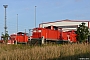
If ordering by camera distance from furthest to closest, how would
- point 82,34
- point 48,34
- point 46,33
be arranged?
point 82,34
point 48,34
point 46,33

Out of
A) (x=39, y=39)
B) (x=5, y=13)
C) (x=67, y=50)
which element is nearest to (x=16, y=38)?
(x=5, y=13)

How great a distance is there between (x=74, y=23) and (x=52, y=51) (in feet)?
186

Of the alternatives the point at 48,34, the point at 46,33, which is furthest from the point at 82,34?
the point at 46,33

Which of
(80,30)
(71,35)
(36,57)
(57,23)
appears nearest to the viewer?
(36,57)

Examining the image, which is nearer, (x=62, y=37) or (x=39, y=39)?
Result: (x=39, y=39)

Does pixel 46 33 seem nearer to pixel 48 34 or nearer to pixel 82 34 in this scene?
pixel 48 34

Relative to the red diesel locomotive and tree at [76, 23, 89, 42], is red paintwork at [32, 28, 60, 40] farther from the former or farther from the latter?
tree at [76, 23, 89, 42]

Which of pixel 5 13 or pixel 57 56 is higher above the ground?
pixel 5 13

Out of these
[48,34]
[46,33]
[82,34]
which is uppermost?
[46,33]

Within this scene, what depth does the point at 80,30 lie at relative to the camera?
46031 millimetres

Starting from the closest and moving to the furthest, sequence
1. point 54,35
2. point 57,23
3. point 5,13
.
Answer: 1. point 54,35
2. point 5,13
3. point 57,23

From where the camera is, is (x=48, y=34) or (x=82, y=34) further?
(x=82, y=34)

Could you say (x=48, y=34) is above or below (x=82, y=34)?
above

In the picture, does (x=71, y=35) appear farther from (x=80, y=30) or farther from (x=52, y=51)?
(x=52, y=51)
